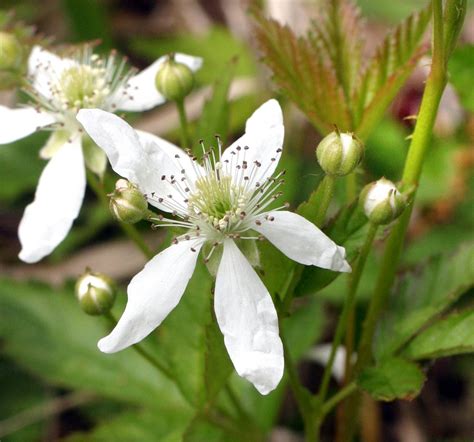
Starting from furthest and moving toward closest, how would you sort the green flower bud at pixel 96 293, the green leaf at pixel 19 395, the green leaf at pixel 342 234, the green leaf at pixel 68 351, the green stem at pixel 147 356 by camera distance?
the green leaf at pixel 19 395 < the green leaf at pixel 68 351 < the green stem at pixel 147 356 < the green flower bud at pixel 96 293 < the green leaf at pixel 342 234

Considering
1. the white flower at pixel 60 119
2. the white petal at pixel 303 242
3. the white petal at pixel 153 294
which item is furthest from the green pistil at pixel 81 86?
the white petal at pixel 303 242

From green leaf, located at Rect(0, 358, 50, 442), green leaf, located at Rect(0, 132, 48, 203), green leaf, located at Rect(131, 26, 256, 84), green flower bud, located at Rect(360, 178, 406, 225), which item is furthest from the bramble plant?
green leaf, located at Rect(131, 26, 256, 84)

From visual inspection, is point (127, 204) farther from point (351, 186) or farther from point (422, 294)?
point (422, 294)

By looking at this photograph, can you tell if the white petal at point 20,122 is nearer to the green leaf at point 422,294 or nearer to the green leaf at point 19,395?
the green leaf at point 422,294

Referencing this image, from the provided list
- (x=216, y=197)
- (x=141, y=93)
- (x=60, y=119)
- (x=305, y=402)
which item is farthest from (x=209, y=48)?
(x=305, y=402)

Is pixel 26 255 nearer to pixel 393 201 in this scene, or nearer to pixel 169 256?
pixel 169 256

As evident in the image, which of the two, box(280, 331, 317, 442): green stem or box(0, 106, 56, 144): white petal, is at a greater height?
box(0, 106, 56, 144): white petal

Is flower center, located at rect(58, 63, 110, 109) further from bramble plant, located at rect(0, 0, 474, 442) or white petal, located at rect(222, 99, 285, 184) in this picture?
white petal, located at rect(222, 99, 285, 184)
